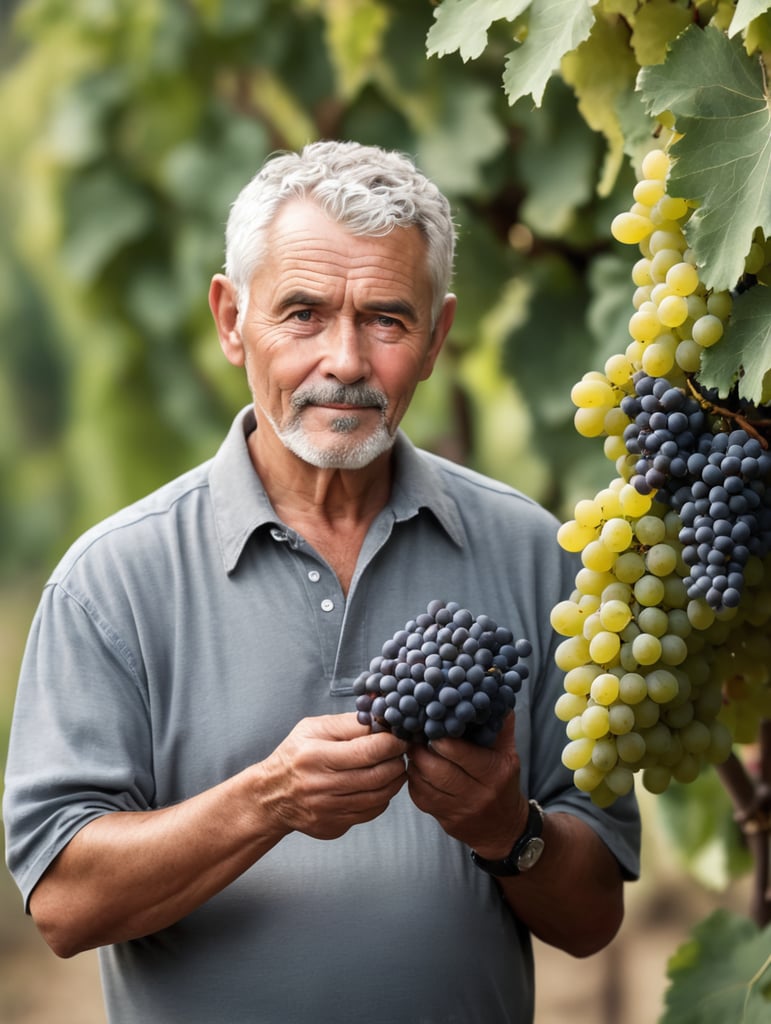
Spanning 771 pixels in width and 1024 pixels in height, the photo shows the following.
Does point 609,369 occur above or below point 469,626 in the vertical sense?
above

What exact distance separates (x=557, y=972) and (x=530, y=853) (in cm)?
329

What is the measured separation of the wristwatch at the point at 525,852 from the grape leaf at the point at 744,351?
0.56 m

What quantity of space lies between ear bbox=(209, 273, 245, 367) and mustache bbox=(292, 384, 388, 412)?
0.53 feet

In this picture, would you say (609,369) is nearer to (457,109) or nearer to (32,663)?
(32,663)

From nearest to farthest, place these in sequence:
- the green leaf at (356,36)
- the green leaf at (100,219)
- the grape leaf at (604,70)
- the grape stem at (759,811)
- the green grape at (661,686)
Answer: the green grape at (661,686), the grape leaf at (604,70), the grape stem at (759,811), the green leaf at (356,36), the green leaf at (100,219)

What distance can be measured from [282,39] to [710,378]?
1897 millimetres

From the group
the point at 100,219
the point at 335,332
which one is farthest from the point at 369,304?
the point at 100,219

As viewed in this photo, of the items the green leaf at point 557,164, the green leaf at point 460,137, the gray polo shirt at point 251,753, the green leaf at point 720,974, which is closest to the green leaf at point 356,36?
the green leaf at point 460,137

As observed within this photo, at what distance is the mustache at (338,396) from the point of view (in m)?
1.67

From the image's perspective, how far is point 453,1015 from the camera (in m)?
1.68

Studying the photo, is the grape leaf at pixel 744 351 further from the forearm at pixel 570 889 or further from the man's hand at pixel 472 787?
the forearm at pixel 570 889

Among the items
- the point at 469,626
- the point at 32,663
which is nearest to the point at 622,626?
the point at 469,626

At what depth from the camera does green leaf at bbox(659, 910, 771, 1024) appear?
1775 millimetres

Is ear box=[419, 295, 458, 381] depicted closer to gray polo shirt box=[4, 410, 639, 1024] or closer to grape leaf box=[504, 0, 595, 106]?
gray polo shirt box=[4, 410, 639, 1024]
